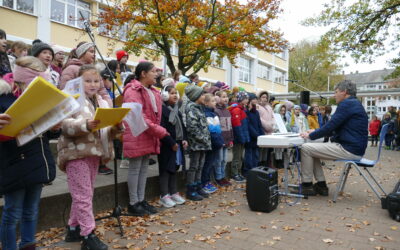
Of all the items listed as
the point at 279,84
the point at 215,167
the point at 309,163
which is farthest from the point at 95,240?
the point at 279,84

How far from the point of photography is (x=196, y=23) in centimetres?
1083

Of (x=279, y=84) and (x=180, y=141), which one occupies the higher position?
(x=279, y=84)

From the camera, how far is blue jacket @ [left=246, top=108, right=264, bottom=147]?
712cm

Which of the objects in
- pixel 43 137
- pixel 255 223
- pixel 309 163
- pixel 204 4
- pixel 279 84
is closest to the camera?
pixel 43 137

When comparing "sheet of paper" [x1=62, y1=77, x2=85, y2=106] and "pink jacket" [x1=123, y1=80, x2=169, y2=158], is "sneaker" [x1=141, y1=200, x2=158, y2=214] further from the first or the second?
"sheet of paper" [x1=62, y1=77, x2=85, y2=106]

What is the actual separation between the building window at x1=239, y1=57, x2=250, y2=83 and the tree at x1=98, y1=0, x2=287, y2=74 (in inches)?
820

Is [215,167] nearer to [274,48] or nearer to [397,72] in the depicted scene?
[274,48]

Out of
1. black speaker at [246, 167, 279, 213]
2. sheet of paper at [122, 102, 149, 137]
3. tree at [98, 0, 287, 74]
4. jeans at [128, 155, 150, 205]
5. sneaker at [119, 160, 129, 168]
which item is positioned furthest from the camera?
tree at [98, 0, 287, 74]

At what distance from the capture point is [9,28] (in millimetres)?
13922

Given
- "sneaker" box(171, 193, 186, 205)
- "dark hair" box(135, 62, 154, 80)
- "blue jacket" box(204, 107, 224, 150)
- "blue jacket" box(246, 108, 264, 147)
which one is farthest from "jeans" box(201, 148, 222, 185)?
"dark hair" box(135, 62, 154, 80)

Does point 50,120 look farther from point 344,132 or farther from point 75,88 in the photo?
point 344,132

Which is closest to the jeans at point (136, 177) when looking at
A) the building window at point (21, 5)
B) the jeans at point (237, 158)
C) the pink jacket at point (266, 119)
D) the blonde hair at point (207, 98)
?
the blonde hair at point (207, 98)

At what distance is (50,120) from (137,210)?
2317 millimetres

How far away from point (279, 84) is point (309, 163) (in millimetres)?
36953
